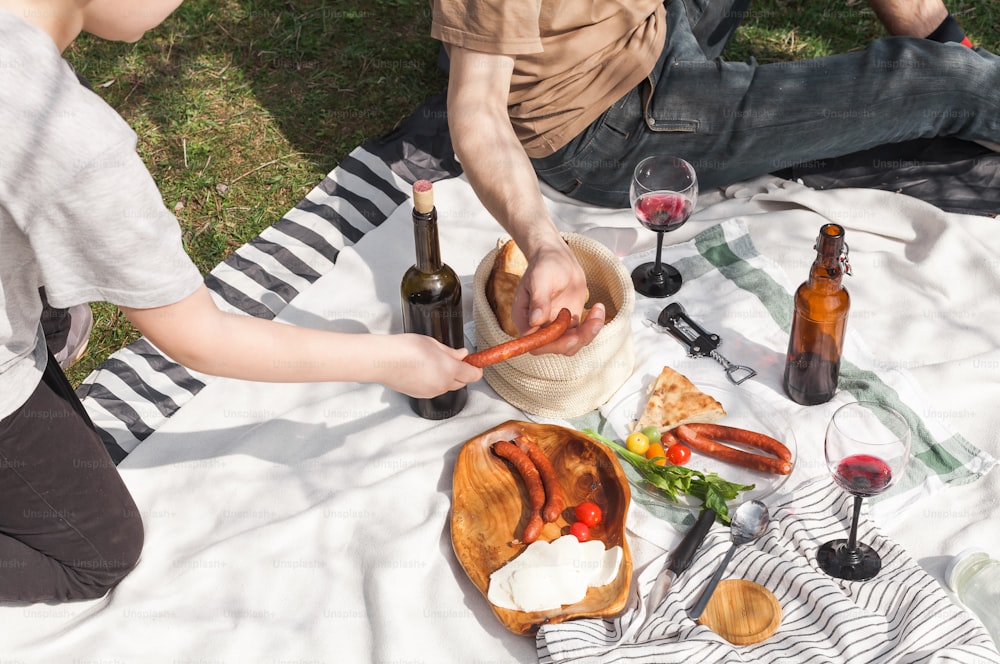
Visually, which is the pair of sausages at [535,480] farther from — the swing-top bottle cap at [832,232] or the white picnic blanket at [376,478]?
the swing-top bottle cap at [832,232]

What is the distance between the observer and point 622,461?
8.65 ft

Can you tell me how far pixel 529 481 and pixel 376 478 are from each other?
48 cm

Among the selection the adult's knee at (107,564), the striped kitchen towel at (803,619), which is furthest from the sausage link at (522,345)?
the adult's knee at (107,564)

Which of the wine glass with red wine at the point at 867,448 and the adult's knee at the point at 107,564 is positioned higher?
the wine glass with red wine at the point at 867,448

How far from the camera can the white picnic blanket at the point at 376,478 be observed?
2424 mm

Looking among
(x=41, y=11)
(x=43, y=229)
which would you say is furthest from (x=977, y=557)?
(x=41, y=11)

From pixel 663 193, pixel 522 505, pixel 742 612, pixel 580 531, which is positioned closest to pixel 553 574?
pixel 580 531

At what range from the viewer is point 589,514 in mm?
2408

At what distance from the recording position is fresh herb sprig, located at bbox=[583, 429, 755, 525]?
2.44 meters

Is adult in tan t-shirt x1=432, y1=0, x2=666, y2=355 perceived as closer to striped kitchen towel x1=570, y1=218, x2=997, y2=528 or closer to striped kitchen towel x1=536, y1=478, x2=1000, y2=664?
striped kitchen towel x1=570, y1=218, x2=997, y2=528

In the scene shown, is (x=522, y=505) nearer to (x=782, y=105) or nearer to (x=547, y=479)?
(x=547, y=479)

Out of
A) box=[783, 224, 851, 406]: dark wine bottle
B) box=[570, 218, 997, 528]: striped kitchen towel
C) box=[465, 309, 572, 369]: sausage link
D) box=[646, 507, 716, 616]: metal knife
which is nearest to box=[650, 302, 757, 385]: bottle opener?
box=[570, 218, 997, 528]: striped kitchen towel

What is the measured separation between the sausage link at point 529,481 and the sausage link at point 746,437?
471 mm

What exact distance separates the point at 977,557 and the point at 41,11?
247cm
